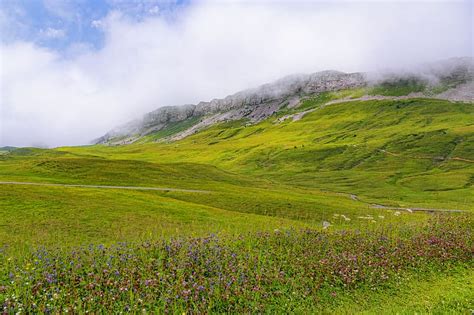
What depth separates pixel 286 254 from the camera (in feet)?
67.1

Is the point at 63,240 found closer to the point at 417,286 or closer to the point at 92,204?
Answer: the point at 92,204

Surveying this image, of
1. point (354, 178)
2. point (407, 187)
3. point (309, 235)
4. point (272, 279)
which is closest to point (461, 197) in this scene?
point (407, 187)

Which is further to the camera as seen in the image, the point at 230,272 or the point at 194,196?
the point at 194,196

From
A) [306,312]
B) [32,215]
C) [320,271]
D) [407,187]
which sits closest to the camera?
[306,312]

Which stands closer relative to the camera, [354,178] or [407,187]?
[407,187]

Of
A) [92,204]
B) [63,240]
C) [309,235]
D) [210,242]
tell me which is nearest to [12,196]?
[92,204]

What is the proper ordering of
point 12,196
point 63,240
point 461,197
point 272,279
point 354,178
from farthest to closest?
1. point 354,178
2. point 461,197
3. point 12,196
4. point 63,240
5. point 272,279

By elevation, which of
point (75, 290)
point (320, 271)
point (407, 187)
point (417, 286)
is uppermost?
point (75, 290)

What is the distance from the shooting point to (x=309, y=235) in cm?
2444

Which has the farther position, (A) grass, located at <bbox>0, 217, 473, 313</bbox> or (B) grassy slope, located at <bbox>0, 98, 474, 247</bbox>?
(B) grassy slope, located at <bbox>0, 98, 474, 247</bbox>

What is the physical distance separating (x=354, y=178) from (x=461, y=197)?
162 feet

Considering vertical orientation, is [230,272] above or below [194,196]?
above

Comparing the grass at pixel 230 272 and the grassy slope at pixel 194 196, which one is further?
the grassy slope at pixel 194 196

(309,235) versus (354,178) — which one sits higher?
(309,235)
